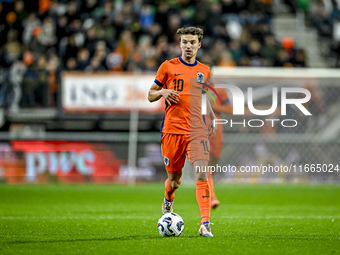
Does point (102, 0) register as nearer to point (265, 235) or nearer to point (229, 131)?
point (229, 131)

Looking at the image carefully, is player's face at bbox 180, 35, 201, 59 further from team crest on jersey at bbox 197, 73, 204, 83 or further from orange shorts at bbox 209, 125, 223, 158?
orange shorts at bbox 209, 125, 223, 158

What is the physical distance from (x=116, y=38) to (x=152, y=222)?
35.1 feet

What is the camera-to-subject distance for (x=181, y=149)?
20.7ft

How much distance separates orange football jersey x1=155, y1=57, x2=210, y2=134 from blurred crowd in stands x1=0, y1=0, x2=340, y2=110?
9480 millimetres

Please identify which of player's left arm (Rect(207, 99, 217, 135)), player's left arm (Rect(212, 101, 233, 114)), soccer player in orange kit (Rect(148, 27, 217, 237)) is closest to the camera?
soccer player in orange kit (Rect(148, 27, 217, 237))

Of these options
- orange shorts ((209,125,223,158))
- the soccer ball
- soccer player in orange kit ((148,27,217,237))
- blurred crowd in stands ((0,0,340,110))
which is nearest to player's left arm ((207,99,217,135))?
soccer player in orange kit ((148,27,217,237))

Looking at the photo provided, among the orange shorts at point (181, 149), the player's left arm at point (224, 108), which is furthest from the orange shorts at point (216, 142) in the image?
the orange shorts at point (181, 149)

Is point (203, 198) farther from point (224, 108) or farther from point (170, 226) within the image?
point (224, 108)

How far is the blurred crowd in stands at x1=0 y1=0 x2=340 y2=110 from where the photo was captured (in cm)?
1579

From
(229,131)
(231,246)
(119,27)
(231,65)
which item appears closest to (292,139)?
(229,131)

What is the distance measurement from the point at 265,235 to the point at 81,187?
8.40 meters

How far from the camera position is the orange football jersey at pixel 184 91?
20.6ft

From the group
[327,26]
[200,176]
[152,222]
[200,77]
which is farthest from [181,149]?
[327,26]

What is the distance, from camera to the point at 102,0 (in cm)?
1914
